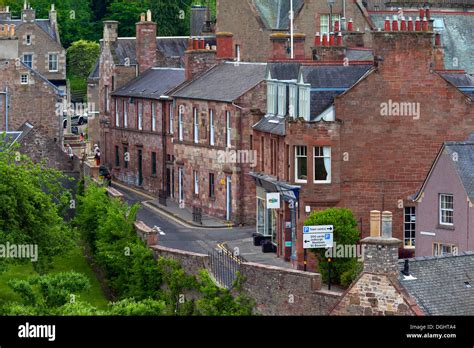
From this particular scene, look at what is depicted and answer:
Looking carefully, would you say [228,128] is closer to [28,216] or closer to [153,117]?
[28,216]

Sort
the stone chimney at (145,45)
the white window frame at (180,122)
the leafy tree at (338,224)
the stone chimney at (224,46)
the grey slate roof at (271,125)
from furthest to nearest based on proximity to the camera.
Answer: the stone chimney at (145,45)
the stone chimney at (224,46)
the white window frame at (180,122)
the grey slate roof at (271,125)
the leafy tree at (338,224)

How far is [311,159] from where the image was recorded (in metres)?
58.4

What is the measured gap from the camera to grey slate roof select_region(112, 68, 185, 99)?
269 ft

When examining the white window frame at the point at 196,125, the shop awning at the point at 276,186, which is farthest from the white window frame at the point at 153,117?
the shop awning at the point at 276,186

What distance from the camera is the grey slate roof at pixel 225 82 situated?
69.3 meters

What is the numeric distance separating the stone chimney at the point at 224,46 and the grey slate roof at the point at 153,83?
335 cm

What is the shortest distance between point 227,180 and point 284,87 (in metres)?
8.27

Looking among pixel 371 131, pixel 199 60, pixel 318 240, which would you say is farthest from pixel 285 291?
pixel 199 60

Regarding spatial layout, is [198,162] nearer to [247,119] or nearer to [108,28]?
[247,119]

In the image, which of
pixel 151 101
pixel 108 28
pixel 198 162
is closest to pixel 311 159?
pixel 198 162

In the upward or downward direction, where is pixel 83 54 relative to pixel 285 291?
upward

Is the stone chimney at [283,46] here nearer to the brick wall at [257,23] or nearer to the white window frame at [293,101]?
the white window frame at [293,101]

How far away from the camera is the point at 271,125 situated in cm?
6344

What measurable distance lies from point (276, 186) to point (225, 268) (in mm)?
8157
